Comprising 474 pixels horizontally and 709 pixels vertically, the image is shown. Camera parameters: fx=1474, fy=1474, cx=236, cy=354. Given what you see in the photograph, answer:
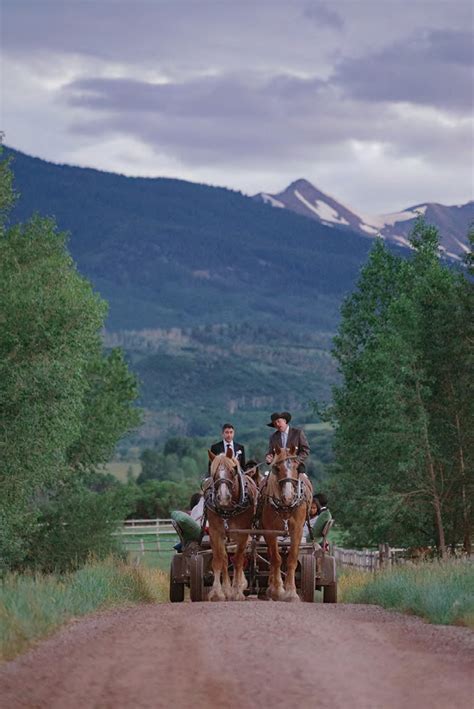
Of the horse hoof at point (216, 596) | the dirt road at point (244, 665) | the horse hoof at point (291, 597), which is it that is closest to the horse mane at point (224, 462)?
the horse hoof at point (216, 596)

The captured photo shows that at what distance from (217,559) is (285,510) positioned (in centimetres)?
136

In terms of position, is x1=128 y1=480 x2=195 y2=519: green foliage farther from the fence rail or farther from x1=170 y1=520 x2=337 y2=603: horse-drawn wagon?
x1=170 y1=520 x2=337 y2=603: horse-drawn wagon

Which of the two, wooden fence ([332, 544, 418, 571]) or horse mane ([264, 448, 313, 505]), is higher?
horse mane ([264, 448, 313, 505])

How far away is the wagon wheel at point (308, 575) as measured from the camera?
2327cm

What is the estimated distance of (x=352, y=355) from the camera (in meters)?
58.8

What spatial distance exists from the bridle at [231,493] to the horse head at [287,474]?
56 cm

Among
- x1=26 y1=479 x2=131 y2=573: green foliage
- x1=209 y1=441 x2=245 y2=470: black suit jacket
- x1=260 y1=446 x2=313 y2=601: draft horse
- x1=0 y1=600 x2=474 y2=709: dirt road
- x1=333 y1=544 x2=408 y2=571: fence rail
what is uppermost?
x1=209 y1=441 x2=245 y2=470: black suit jacket

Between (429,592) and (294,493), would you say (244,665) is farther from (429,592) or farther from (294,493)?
(294,493)

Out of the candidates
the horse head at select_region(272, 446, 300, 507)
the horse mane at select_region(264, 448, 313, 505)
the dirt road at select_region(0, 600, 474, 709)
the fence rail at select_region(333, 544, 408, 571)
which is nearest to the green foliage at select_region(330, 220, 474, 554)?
the fence rail at select_region(333, 544, 408, 571)

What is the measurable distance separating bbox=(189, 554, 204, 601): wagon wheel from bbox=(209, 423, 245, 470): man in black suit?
1.70 metres

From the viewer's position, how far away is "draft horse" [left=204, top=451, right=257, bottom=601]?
73.9ft

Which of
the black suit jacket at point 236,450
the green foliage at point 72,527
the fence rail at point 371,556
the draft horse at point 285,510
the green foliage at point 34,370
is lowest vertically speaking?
the fence rail at point 371,556

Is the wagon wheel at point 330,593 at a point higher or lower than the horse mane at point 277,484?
lower

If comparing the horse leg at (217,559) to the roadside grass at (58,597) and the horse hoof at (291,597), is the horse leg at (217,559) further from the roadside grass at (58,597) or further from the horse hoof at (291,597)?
the roadside grass at (58,597)
